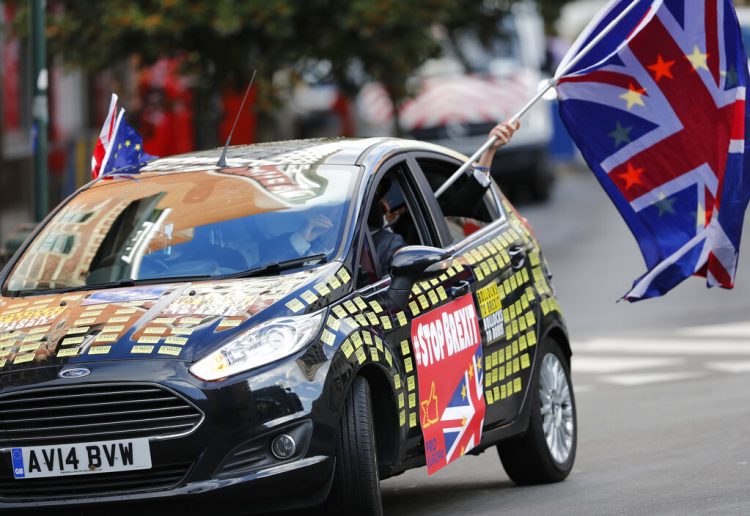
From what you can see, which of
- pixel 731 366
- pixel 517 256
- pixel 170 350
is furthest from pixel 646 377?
pixel 170 350

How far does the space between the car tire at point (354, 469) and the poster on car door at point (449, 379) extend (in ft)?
2.37

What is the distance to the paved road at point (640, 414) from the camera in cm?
796

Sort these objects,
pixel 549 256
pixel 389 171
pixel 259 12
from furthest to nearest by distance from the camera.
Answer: pixel 549 256 → pixel 259 12 → pixel 389 171

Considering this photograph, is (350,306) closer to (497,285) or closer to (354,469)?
(354,469)

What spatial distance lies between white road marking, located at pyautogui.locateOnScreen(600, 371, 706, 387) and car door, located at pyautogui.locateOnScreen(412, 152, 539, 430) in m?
4.77

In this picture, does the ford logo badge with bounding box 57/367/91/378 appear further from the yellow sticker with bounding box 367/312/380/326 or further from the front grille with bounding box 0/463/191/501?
the yellow sticker with bounding box 367/312/380/326

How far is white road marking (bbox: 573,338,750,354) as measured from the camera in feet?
48.6

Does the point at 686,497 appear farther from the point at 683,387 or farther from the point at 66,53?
the point at 66,53

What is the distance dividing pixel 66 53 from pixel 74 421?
52.5ft

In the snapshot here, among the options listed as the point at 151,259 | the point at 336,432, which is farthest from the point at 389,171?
the point at 336,432

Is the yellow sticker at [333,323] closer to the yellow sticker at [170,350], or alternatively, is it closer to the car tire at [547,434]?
the yellow sticker at [170,350]

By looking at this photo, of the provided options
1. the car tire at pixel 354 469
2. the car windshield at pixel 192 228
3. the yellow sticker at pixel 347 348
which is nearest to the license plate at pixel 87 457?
the car tire at pixel 354 469

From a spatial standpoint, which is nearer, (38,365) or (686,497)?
(38,365)

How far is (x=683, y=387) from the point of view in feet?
41.5
